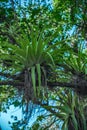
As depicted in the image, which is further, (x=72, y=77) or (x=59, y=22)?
(x=59, y=22)

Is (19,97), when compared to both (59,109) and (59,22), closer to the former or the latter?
(59,109)

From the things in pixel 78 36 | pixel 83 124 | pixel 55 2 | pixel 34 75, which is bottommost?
pixel 83 124

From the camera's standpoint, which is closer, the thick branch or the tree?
the tree

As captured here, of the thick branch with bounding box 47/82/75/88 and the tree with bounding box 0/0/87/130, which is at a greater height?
the tree with bounding box 0/0/87/130

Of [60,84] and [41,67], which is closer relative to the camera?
[41,67]

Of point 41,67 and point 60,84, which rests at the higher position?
point 41,67

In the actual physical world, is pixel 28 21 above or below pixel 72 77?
above

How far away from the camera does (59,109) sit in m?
6.19

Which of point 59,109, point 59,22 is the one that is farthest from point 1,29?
point 59,109

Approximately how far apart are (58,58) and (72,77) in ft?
1.15

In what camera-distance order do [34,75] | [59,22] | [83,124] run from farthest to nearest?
[59,22] < [83,124] < [34,75]

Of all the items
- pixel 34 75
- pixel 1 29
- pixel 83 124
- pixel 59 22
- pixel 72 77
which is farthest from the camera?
pixel 59 22

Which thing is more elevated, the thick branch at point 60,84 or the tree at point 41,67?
the tree at point 41,67

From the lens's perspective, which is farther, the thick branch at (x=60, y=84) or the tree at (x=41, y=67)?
the thick branch at (x=60, y=84)
